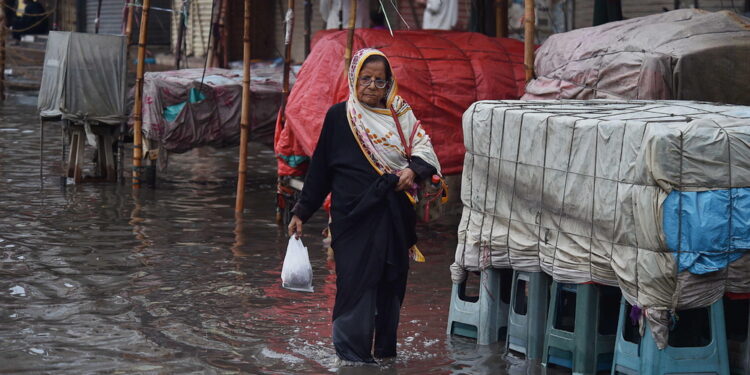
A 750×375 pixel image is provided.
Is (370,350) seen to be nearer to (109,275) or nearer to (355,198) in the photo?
(355,198)

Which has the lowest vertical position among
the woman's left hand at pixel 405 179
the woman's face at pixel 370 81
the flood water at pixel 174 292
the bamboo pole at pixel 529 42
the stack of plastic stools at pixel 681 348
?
the flood water at pixel 174 292

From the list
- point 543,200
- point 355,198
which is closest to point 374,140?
point 355,198

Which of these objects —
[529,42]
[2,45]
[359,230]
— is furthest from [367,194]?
[2,45]

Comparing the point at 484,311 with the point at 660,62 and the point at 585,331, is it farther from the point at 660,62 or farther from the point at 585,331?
the point at 660,62

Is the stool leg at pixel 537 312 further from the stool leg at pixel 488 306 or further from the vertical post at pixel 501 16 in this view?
the vertical post at pixel 501 16

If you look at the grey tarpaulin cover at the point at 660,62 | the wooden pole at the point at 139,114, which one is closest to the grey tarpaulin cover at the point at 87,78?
the wooden pole at the point at 139,114

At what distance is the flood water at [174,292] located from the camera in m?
5.42

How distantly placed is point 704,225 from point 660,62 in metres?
2.29

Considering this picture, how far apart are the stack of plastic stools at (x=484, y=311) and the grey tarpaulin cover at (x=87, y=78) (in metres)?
Answer: 6.22

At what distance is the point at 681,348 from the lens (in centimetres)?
453

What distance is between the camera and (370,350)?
520cm

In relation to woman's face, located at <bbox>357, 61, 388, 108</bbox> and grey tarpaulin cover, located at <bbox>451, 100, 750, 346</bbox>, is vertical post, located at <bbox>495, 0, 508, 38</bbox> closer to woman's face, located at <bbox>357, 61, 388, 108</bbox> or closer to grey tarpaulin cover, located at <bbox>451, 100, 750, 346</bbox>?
grey tarpaulin cover, located at <bbox>451, 100, 750, 346</bbox>

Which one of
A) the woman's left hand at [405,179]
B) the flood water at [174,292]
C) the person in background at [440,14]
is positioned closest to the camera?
the woman's left hand at [405,179]

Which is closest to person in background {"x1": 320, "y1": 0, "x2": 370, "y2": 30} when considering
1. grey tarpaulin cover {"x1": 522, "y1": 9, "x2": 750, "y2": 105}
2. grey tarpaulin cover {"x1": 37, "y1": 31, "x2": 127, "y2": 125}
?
grey tarpaulin cover {"x1": 37, "y1": 31, "x2": 127, "y2": 125}
